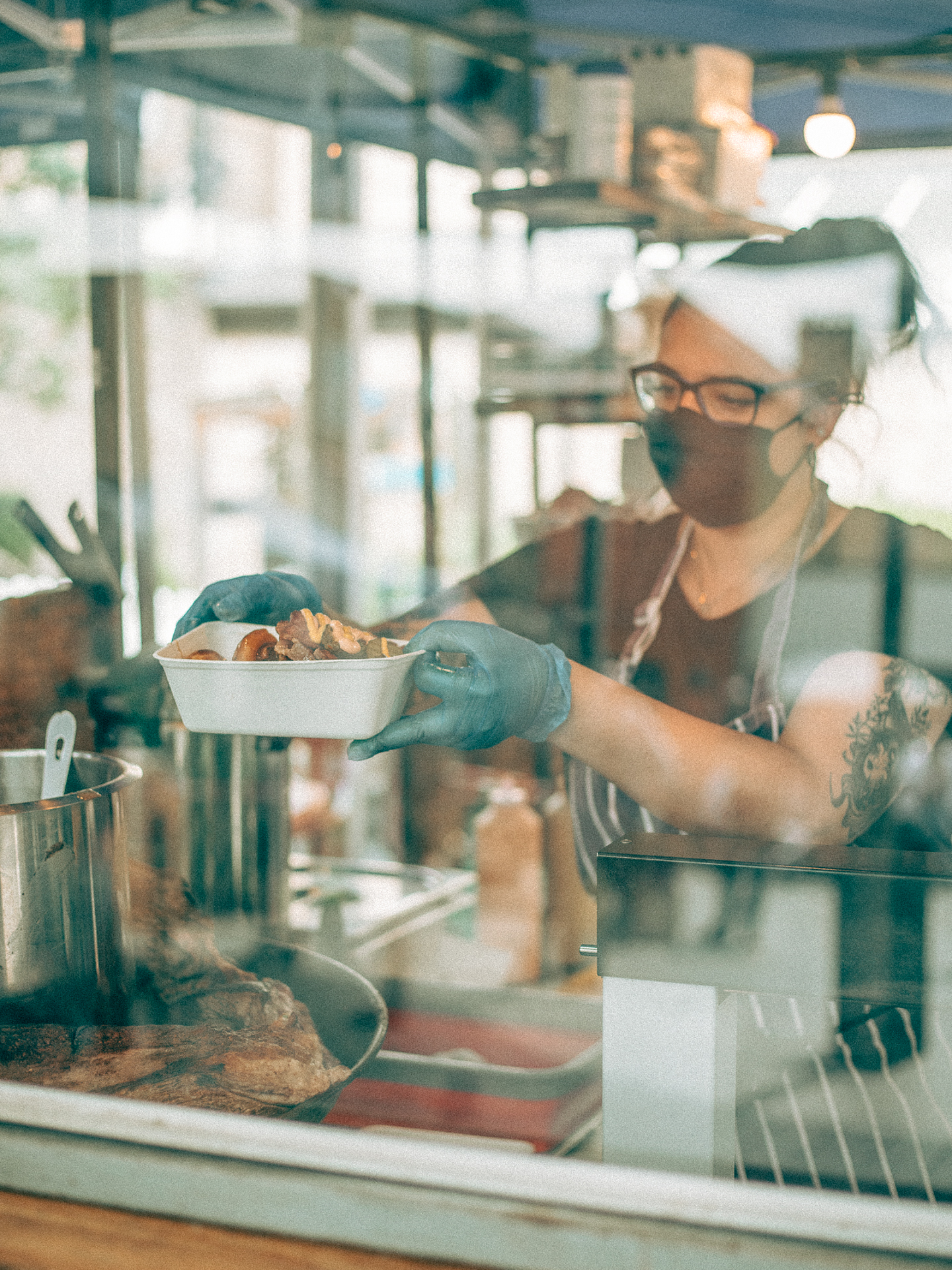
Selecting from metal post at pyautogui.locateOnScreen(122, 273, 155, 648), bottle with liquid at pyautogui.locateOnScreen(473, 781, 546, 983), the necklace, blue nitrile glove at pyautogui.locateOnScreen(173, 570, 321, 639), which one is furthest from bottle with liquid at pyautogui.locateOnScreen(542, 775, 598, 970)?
blue nitrile glove at pyautogui.locateOnScreen(173, 570, 321, 639)

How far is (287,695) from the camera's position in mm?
740

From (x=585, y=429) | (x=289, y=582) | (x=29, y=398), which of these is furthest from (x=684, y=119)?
(x=289, y=582)

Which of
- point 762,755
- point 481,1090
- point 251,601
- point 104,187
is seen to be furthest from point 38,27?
point 481,1090

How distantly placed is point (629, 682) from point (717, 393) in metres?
0.39

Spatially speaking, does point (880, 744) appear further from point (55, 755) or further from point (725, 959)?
point (55, 755)

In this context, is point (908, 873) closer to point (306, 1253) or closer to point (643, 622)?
point (306, 1253)

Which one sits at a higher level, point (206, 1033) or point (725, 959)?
point (725, 959)

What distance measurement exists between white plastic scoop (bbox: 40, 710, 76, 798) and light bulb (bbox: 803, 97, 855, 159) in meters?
1.77

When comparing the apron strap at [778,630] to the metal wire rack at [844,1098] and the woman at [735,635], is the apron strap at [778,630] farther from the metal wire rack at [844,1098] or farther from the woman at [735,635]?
the metal wire rack at [844,1098]

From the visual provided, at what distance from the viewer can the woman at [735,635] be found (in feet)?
2.99

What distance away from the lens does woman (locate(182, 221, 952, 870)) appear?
91 centimetres

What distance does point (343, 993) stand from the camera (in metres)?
0.91

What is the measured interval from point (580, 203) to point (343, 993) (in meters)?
1.99

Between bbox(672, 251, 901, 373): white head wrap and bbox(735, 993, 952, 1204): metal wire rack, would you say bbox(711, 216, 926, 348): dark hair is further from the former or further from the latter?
bbox(735, 993, 952, 1204): metal wire rack
